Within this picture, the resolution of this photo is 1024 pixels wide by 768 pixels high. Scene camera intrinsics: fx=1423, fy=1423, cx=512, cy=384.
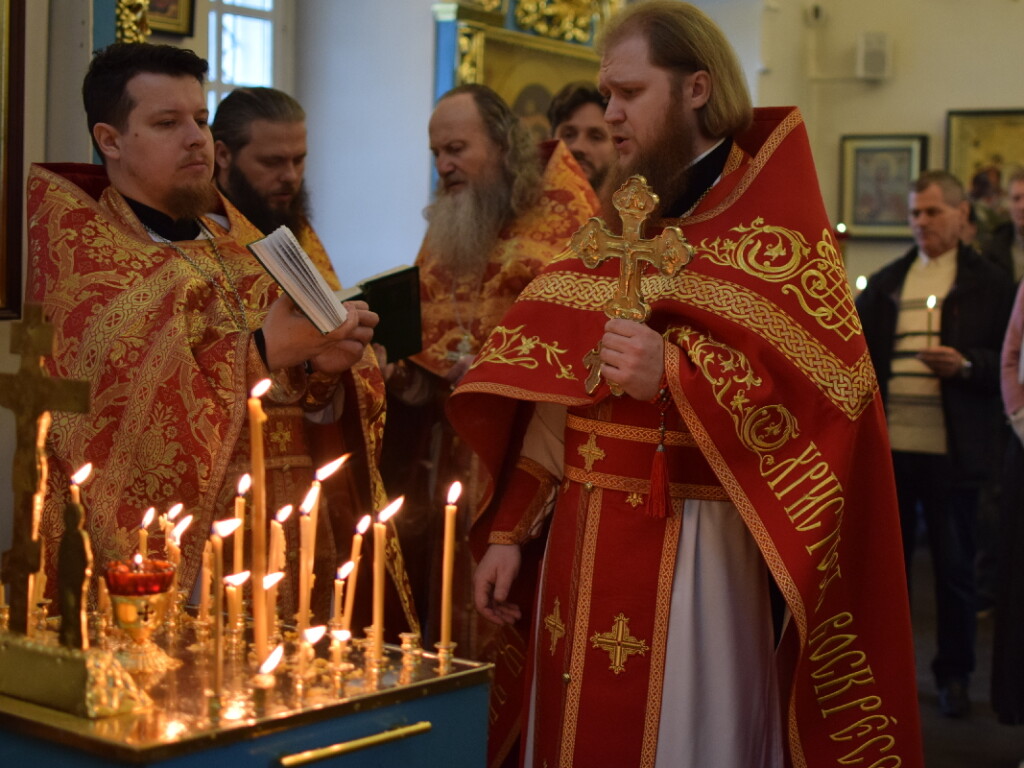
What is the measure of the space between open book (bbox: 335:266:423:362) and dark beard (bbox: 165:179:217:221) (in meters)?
0.47

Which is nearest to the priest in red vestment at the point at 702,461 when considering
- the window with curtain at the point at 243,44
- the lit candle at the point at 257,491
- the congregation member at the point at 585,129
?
the lit candle at the point at 257,491

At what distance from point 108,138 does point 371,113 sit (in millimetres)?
3584

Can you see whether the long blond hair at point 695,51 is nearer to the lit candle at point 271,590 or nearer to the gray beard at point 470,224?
the lit candle at point 271,590

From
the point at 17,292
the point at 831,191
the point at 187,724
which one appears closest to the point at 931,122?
the point at 831,191

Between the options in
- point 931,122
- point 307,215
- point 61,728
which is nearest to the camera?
point 61,728

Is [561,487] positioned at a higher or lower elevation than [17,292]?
lower

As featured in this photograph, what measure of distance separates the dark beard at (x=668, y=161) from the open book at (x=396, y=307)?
87 cm

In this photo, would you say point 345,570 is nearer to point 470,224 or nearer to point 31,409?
point 31,409

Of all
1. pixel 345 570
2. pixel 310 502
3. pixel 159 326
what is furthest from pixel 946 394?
pixel 310 502

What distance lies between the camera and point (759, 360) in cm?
275

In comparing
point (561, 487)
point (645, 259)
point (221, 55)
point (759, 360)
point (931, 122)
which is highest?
point (931, 122)

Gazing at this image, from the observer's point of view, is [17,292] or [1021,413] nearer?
[17,292]

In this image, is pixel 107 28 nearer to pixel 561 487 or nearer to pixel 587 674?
pixel 561 487

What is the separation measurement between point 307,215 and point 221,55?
201 centimetres
